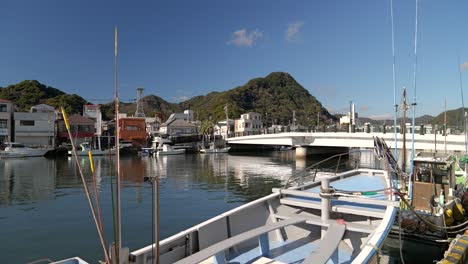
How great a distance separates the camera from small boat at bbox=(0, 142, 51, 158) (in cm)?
5282

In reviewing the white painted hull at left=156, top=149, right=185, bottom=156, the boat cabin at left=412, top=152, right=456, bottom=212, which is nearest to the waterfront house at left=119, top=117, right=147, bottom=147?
the white painted hull at left=156, top=149, right=185, bottom=156

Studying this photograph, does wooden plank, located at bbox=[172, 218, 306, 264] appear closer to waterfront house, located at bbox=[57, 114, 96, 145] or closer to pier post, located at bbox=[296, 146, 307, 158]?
pier post, located at bbox=[296, 146, 307, 158]

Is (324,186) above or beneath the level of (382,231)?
above

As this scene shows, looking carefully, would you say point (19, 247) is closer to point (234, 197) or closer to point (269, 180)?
point (234, 197)

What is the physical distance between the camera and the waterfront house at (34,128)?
63.8 meters

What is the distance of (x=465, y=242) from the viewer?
9578 millimetres

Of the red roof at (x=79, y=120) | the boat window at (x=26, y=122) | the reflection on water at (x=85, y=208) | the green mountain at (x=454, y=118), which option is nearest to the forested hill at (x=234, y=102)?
the red roof at (x=79, y=120)

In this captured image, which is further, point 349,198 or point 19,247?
point 19,247

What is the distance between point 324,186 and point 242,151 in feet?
238

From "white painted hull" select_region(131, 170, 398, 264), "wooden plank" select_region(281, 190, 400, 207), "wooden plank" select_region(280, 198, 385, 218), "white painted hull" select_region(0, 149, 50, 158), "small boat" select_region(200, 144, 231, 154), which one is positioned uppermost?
"wooden plank" select_region(281, 190, 400, 207)

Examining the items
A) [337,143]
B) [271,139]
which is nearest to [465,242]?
[337,143]

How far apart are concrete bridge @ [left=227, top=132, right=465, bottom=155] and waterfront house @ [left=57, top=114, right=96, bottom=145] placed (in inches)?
1335

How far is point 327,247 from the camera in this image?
558 centimetres

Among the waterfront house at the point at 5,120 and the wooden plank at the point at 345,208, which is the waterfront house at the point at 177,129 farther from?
the wooden plank at the point at 345,208
